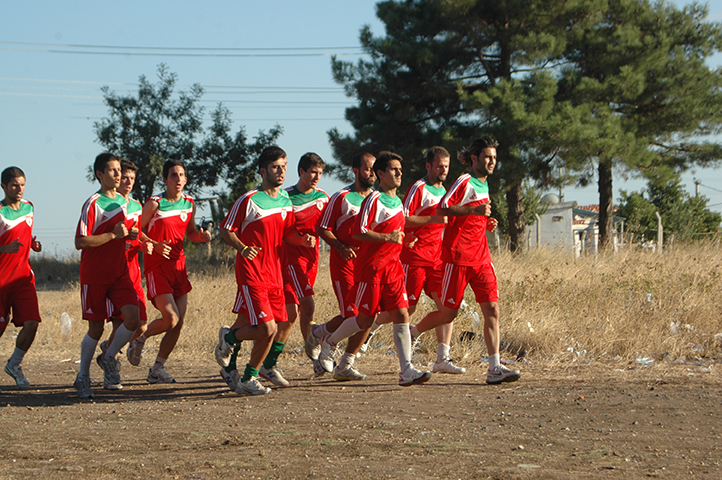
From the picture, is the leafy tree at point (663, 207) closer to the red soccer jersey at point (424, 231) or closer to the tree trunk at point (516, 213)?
the tree trunk at point (516, 213)

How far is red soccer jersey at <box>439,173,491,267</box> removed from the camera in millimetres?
6672

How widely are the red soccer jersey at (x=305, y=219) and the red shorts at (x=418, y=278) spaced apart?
1018 millimetres

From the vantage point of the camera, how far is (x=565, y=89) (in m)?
20.0

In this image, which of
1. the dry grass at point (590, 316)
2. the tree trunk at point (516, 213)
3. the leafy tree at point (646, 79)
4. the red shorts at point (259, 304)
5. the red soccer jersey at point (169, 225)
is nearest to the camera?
the red shorts at point (259, 304)

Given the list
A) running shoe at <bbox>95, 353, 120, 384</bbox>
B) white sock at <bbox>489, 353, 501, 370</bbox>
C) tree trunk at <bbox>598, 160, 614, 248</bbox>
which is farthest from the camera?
tree trunk at <bbox>598, 160, 614, 248</bbox>

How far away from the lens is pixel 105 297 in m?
6.50

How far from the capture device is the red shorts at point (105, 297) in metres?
6.43

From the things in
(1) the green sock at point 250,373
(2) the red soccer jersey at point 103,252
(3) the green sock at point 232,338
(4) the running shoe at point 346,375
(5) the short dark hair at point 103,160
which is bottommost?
(4) the running shoe at point 346,375

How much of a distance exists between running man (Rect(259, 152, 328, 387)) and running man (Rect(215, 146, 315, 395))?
96 centimetres

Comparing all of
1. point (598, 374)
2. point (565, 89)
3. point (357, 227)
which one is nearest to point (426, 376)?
point (357, 227)

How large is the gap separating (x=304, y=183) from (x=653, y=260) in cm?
700

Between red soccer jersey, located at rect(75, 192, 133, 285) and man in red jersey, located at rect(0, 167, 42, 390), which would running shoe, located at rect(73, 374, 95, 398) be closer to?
red soccer jersey, located at rect(75, 192, 133, 285)

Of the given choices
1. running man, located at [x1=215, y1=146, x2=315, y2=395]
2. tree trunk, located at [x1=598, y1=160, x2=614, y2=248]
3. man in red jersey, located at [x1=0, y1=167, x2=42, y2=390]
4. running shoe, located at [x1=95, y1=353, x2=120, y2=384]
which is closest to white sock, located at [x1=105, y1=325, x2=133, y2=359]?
running shoe, located at [x1=95, y1=353, x2=120, y2=384]

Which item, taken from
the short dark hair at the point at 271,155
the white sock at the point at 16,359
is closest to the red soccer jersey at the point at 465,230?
the short dark hair at the point at 271,155
